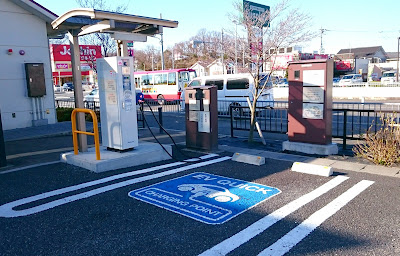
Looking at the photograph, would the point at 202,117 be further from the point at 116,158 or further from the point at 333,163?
the point at 333,163

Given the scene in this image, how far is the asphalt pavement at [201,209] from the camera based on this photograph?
3682mm

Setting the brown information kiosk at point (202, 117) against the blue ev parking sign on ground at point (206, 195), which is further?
the brown information kiosk at point (202, 117)

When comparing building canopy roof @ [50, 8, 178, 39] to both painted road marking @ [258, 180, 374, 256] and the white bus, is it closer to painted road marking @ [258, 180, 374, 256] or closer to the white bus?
painted road marking @ [258, 180, 374, 256]

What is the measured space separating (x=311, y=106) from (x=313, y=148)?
97 centimetres

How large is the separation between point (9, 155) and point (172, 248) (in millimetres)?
6505

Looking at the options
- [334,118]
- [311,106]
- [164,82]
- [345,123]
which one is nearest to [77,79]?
[311,106]

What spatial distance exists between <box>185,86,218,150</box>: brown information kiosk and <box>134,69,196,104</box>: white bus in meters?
16.1

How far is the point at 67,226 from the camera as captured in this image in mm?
4258

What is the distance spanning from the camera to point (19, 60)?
12188 millimetres

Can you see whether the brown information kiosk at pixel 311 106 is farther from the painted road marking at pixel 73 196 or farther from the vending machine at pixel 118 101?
the vending machine at pixel 118 101

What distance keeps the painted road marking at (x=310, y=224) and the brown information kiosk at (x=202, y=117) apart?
362cm

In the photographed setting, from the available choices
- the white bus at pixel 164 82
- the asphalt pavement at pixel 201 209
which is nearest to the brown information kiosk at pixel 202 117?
the asphalt pavement at pixel 201 209

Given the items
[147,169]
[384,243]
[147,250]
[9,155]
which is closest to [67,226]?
[147,250]

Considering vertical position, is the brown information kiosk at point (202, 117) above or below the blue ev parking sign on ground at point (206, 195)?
above
